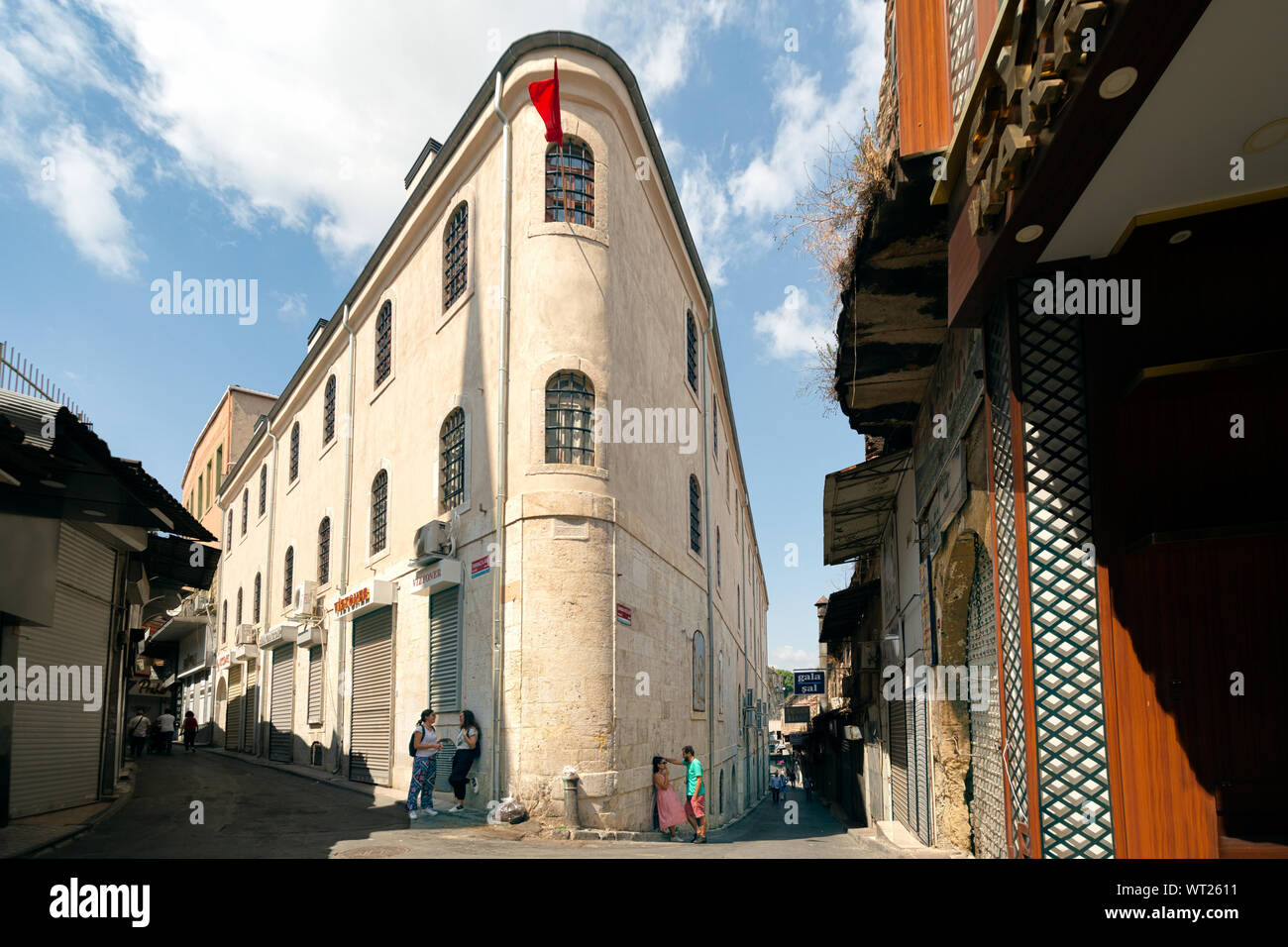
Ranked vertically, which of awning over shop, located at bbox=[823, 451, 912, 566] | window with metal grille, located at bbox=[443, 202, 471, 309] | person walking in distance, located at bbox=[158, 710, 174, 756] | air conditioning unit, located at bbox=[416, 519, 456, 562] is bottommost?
person walking in distance, located at bbox=[158, 710, 174, 756]

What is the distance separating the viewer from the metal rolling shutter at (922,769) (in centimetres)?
1191

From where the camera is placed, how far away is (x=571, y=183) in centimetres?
1498

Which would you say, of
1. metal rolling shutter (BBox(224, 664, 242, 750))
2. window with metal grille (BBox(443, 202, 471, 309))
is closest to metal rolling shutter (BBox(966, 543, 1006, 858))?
window with metal grille (BBox(443, 202, 471, 309))

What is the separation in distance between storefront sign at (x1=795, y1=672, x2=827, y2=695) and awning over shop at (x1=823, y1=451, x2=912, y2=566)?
10525 mm

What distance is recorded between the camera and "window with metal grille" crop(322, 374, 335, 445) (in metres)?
23.5

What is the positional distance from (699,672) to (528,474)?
8211 mm

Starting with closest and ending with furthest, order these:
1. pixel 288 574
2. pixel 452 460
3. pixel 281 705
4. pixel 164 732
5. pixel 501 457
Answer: pixel 501 457, pixel 452 460, pixel 281 705, pixel 288 574, pixel 164 732

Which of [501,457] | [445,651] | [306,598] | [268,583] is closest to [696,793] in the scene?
[445,651]

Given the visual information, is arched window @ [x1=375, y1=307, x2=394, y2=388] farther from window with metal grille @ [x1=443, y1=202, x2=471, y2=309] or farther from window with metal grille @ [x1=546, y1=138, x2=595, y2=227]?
window with metal grille @ [x1=546, y1=138, x2=595, y2=227]

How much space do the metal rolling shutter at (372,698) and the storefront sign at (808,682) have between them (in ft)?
47.3

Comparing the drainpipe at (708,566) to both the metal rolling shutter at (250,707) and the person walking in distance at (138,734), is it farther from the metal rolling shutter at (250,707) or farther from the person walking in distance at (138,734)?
the person walking in distance at (138,734)

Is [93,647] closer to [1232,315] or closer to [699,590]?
[699,590]

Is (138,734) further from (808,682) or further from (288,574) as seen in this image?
(808,682)

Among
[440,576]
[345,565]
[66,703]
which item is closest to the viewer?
[66,703]
